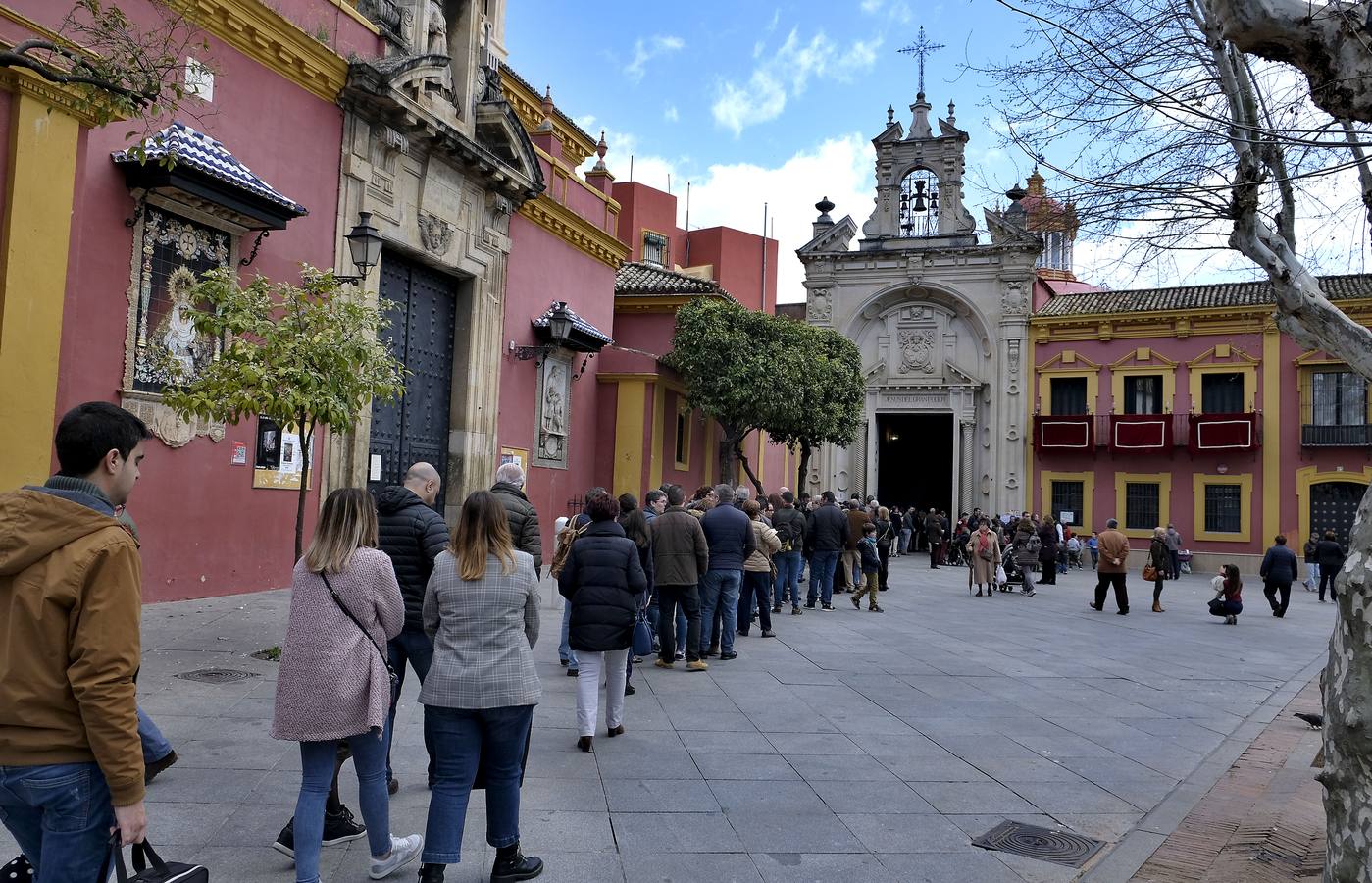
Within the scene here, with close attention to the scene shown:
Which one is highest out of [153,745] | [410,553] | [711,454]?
[711,454]

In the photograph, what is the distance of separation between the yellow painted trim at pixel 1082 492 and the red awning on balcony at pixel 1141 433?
1329 mm

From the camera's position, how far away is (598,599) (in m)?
6.12

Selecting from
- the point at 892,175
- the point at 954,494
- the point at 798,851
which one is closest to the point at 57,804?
the point at 798,851

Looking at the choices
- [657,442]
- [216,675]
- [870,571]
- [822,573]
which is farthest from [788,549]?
[657,442]

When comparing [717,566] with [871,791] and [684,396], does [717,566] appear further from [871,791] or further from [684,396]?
[684,396]

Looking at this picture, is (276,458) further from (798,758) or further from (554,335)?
(798,758)

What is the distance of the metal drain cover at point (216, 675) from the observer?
277 inches

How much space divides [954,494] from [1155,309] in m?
9.13

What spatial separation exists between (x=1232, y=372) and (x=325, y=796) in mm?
33193

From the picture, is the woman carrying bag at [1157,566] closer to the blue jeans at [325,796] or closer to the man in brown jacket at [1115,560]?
the man in brown jacket at [1115,560]

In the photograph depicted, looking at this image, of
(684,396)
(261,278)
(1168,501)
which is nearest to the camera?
(261,278)

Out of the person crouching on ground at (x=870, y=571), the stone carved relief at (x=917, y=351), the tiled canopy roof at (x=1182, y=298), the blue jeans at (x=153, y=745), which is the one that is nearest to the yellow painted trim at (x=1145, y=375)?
the tiled canopy roof at (x=1182, y=298)

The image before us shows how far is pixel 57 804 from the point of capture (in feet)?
7.58

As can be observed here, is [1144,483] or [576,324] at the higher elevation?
[576,324]
